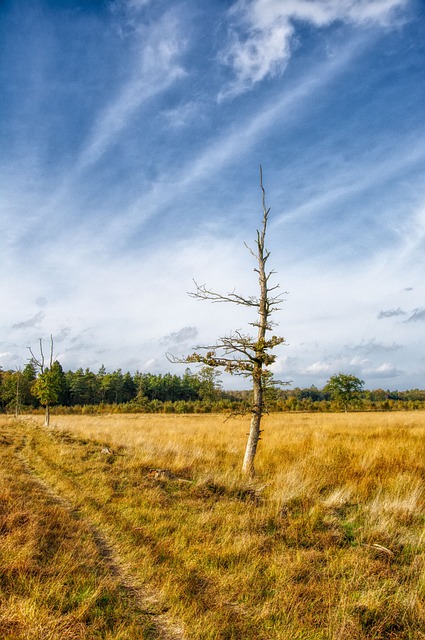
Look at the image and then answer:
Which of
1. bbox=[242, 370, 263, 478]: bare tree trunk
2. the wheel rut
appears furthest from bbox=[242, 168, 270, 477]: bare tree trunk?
the wheel rut

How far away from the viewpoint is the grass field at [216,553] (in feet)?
12.3

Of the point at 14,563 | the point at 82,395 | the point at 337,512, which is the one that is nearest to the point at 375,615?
the point at 337,512

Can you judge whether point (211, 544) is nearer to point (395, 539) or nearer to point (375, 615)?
point (375, 615)

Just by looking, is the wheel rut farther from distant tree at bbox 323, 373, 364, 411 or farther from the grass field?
distant tree at bbox 323, 373, 364, 411

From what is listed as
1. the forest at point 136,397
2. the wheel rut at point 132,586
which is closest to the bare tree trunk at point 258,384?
the wheel rut at point 132,586

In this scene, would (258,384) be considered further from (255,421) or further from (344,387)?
(344,387)

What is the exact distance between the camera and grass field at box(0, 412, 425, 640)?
3.76 m

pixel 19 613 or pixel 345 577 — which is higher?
pixel 19 613

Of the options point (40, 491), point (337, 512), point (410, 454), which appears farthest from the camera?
point (410, 454)

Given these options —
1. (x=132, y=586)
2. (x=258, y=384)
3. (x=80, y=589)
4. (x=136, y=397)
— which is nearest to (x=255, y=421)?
(x=258, y=384)

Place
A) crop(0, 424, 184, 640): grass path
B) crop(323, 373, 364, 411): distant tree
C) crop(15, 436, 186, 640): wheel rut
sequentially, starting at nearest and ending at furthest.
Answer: crop(0, 424, 184, 640): grass path
crop(15, 436, 186, 640): wheel rut
crop(323, 373, 364, 411): distant tree

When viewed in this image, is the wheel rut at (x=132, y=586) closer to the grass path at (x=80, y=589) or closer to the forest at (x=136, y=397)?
the grass path at (x=80, y=589)

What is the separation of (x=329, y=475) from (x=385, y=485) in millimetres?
1387

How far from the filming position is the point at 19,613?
143 inches
